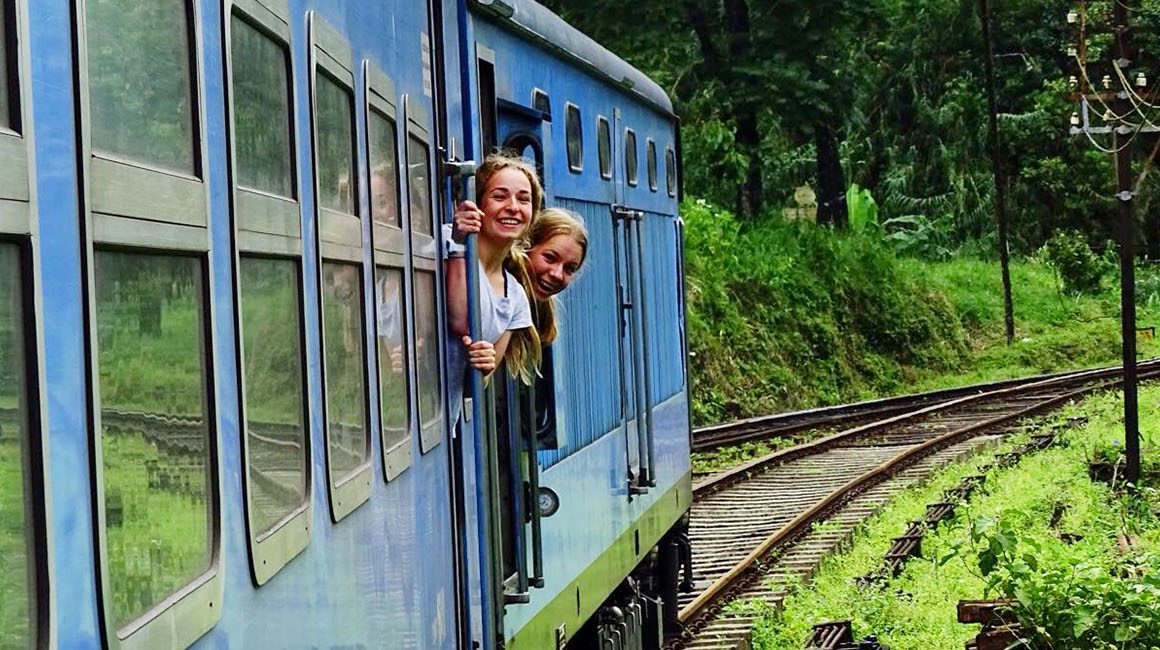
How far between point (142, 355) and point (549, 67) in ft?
15.4

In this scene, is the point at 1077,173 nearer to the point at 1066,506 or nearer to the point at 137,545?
the point at 1066,506

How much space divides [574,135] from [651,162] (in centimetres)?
255

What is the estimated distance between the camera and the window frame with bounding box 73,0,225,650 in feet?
7.03

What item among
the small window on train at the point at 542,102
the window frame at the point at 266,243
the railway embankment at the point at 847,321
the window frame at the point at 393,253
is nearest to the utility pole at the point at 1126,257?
the railway embankment at the point at 847,321

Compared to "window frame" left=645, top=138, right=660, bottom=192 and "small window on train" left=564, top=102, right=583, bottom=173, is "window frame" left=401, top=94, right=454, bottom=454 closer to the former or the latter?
"small window on train" left=564, top=102, right=583, bottom=173

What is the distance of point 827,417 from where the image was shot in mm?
25375

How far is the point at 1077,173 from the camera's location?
43.7 metres

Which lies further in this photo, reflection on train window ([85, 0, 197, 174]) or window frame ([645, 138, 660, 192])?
window frame ([645, 138, 660, 192])

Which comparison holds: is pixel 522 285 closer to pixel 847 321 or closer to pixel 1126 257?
pixel 1126 257

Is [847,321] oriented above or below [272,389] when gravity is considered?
above

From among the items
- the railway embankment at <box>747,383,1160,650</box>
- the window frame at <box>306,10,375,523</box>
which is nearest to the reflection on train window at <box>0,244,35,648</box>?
the window frame at <box>306,10,375,523</box>

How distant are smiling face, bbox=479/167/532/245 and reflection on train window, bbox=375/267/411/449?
70cm

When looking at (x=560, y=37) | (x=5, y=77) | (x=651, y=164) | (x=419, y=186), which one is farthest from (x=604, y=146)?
(x=5, y=77)

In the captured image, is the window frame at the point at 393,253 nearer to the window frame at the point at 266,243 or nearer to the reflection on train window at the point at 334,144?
the reflection on train window at the point at 334,144
